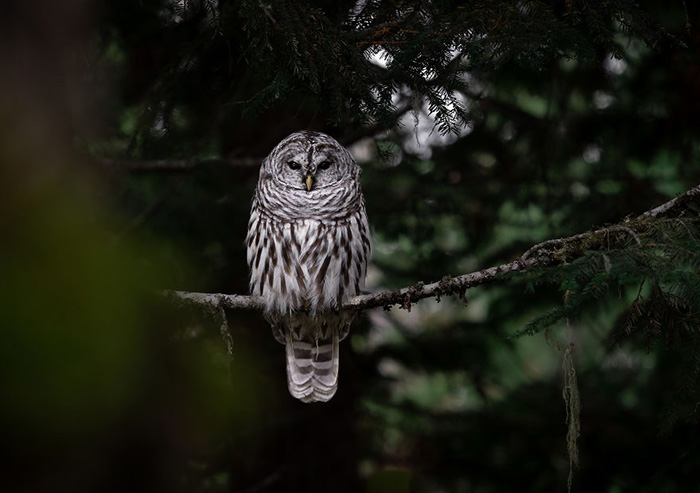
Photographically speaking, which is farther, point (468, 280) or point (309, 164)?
point (309, 164)

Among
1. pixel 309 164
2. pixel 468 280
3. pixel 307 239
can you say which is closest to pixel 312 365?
pixel 307 239

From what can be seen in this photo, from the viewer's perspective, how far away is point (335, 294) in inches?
173

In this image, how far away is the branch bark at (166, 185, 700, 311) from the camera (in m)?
3.01

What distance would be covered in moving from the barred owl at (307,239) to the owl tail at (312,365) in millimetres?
13

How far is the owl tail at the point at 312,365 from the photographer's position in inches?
192

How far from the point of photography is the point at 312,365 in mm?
4895

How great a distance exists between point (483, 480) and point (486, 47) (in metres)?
3.51

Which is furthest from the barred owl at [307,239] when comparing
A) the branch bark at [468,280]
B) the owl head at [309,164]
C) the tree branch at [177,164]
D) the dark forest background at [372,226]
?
the tree branch at [177,164]

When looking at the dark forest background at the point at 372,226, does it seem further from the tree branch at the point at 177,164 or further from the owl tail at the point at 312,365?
the owl tail at the point at 312,365

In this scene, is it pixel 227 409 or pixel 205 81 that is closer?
pixel 227 409

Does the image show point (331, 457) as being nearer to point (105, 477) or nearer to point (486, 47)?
point (486, 47)

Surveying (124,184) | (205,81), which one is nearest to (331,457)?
(124,184)

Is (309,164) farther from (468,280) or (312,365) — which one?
(468,280)

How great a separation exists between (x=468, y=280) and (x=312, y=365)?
5.94ft
